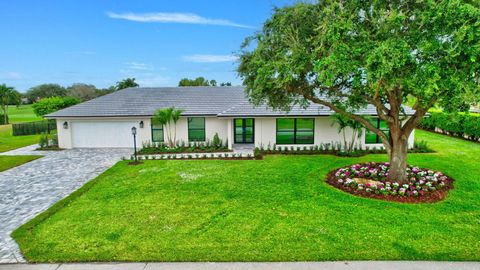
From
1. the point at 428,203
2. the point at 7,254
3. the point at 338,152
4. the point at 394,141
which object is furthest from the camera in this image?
the point at 338,152

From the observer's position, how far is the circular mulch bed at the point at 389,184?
883cm

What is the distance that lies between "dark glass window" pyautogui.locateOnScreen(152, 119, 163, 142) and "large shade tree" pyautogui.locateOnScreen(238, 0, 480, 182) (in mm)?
10927

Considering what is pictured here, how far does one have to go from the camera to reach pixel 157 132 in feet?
60.2

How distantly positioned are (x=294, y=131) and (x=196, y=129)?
21.3 ft

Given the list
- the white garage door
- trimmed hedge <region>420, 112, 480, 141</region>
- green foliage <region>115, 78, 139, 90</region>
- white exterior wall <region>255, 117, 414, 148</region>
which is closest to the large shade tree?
white exterior wall <region>255, 117, 414, 148</region>

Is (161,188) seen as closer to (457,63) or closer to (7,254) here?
(7,254)

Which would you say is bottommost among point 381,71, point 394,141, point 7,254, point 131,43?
point 7,254

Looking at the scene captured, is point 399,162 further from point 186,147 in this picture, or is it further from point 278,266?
point 186,147

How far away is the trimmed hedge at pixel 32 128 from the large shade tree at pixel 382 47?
27.4m

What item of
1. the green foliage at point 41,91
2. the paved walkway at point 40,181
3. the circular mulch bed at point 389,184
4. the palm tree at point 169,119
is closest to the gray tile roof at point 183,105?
the palm tree at point 169,119

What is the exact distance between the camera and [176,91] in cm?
2216

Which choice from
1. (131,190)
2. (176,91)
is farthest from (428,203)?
(176,91)

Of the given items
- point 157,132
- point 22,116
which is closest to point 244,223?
point 157,132

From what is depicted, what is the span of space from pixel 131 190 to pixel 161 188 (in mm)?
1072
